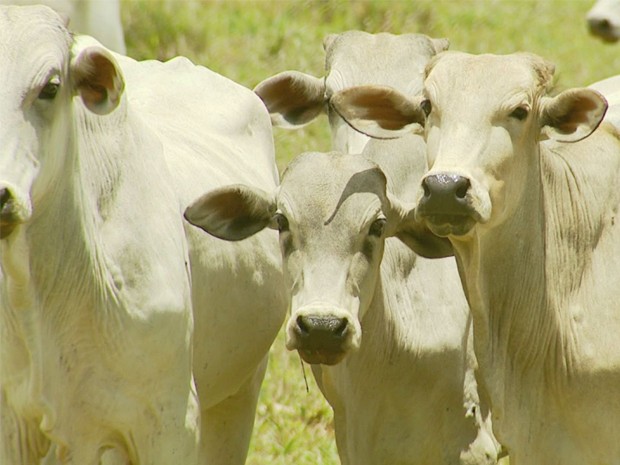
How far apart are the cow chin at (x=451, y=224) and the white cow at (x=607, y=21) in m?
5.38

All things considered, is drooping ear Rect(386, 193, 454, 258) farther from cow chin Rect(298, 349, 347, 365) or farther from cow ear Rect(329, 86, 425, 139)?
cow chin Rect(298, 349, 347, 365)

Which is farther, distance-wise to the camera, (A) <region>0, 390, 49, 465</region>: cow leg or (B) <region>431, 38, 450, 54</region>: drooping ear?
(B) <region>431, 38, 450, 54</region>: drooping ear

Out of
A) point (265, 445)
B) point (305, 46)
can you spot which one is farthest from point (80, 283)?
point (305, 46)

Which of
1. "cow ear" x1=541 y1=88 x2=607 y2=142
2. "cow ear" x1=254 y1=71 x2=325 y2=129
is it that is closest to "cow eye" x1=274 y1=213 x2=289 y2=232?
"cow ear" x1=541 y1=88 x2=607 y2=142

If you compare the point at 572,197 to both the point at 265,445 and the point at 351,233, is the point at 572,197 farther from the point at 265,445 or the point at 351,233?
the point at 265,445

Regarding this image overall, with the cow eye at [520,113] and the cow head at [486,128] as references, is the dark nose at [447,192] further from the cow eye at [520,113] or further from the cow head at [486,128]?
the cow eye at [520,113]

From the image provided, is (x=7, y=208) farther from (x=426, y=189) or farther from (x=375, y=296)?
(x=375, y=296)

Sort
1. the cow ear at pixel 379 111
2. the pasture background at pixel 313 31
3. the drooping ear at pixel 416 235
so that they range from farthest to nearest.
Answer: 1. the pasture background at pixel 313 31
2. the drooping ear at pixel 416 235
3. the cow ear at pixel 379 111

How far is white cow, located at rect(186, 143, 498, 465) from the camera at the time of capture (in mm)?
5805

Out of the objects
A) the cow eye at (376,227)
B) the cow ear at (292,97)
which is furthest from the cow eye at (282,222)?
the cow ear at (292,97)

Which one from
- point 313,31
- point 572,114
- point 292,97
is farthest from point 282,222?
point 313,31

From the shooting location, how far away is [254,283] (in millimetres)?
6707

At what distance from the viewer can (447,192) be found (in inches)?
208

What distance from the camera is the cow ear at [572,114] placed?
5.61 meters
